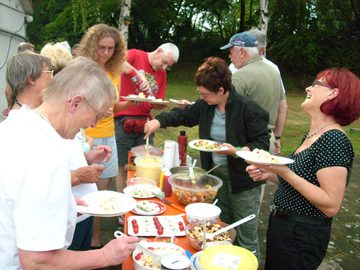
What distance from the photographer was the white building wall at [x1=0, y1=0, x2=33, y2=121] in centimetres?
889

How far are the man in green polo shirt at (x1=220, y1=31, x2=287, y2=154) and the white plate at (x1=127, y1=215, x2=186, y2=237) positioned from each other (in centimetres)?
166

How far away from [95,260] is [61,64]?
1748 millimetres

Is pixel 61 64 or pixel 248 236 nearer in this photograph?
pixel 61 64

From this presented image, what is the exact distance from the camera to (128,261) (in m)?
1.76

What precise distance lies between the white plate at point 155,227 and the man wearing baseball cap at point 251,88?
896 millimetres

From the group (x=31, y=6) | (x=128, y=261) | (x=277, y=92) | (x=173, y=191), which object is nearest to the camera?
(x=128, y=261)

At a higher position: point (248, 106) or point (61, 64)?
point (61, 64)

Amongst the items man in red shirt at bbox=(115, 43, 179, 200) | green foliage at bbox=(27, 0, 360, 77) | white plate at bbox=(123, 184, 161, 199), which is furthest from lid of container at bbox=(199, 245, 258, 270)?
green foliage at bbox=(27, 0, 360, 77)

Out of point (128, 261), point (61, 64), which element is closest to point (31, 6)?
point (61, 64)

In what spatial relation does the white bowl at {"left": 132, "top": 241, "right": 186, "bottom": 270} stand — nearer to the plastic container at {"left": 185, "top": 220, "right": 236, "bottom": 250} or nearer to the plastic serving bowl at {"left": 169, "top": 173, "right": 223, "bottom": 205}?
the plastic container at {"left": 185, "top": 220, "right": 236, "bottom": 250}

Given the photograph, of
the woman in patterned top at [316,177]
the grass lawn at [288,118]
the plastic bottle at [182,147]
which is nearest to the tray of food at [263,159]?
the woman in patterned top at [316,177]

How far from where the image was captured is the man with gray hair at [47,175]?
46.8 inches

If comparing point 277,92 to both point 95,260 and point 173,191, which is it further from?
point 95,260

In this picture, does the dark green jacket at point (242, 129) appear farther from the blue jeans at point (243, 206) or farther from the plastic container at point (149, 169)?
the plastic container at point (149, 169)
